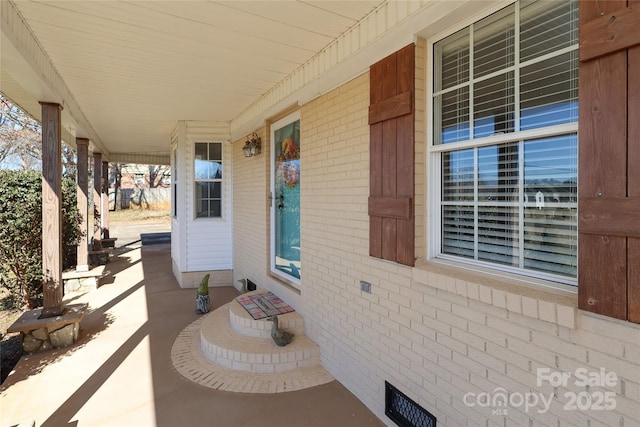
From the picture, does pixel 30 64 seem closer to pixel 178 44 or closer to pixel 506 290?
pixel 178 44

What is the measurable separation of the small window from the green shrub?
8.31 feet

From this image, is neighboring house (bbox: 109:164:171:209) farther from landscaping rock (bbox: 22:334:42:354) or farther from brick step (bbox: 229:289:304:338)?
brick step (bbox: 229:289:304:338)

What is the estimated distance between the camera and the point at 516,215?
77.2 inches

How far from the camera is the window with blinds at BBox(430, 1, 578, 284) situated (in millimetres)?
1735

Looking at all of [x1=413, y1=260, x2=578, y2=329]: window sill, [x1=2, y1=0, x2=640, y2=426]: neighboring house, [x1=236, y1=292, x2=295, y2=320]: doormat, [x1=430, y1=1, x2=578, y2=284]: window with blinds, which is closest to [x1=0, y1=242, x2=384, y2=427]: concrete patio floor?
[x1=2, y1=0, x2=640, y2=426]: neighboring house

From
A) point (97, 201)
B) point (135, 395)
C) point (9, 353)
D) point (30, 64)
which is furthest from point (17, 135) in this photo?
point (135, 395)

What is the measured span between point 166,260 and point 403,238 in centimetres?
848

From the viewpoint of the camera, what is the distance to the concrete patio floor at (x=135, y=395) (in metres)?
2.71

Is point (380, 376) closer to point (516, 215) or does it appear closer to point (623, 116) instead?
point (516, 215)

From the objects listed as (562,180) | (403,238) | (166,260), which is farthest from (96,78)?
(166,260)

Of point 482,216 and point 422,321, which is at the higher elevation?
point 482,216

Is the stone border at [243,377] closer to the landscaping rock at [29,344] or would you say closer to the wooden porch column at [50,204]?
the landscaping rock at [29,344]

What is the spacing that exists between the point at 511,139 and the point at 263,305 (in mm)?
3276

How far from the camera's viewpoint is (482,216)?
85.0 inches
